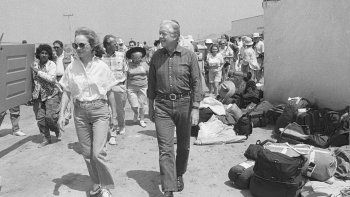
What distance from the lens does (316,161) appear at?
4703mm

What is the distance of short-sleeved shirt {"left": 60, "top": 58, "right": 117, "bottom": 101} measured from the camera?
4.28m

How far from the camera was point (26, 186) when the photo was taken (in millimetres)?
5184

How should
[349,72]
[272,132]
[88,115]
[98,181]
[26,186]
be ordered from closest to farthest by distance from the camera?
[88,115]
[98,181]
[26,186]
[349,72]
[272,132]

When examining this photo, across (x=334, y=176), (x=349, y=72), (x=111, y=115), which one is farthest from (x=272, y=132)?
(x=111, y=115)

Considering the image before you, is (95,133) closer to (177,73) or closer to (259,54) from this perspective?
(177,73)

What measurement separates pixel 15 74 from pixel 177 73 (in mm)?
3451

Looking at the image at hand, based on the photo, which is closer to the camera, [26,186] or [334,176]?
[334,176]

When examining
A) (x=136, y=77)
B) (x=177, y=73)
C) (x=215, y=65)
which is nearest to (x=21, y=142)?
(x=136, y=77)

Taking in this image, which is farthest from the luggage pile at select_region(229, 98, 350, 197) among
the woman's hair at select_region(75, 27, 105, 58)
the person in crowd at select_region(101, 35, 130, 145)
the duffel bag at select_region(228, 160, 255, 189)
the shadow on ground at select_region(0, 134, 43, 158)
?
→ the shadow on ground at select_region(0, 134, 43, 158)

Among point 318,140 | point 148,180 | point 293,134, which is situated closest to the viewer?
point 148,180

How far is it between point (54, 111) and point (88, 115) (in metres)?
3.12

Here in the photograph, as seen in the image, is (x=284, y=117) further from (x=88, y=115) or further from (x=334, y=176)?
(x=88, y=115)

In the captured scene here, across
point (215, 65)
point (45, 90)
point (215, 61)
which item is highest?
point (215, 61)

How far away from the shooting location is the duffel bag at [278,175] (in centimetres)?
425
